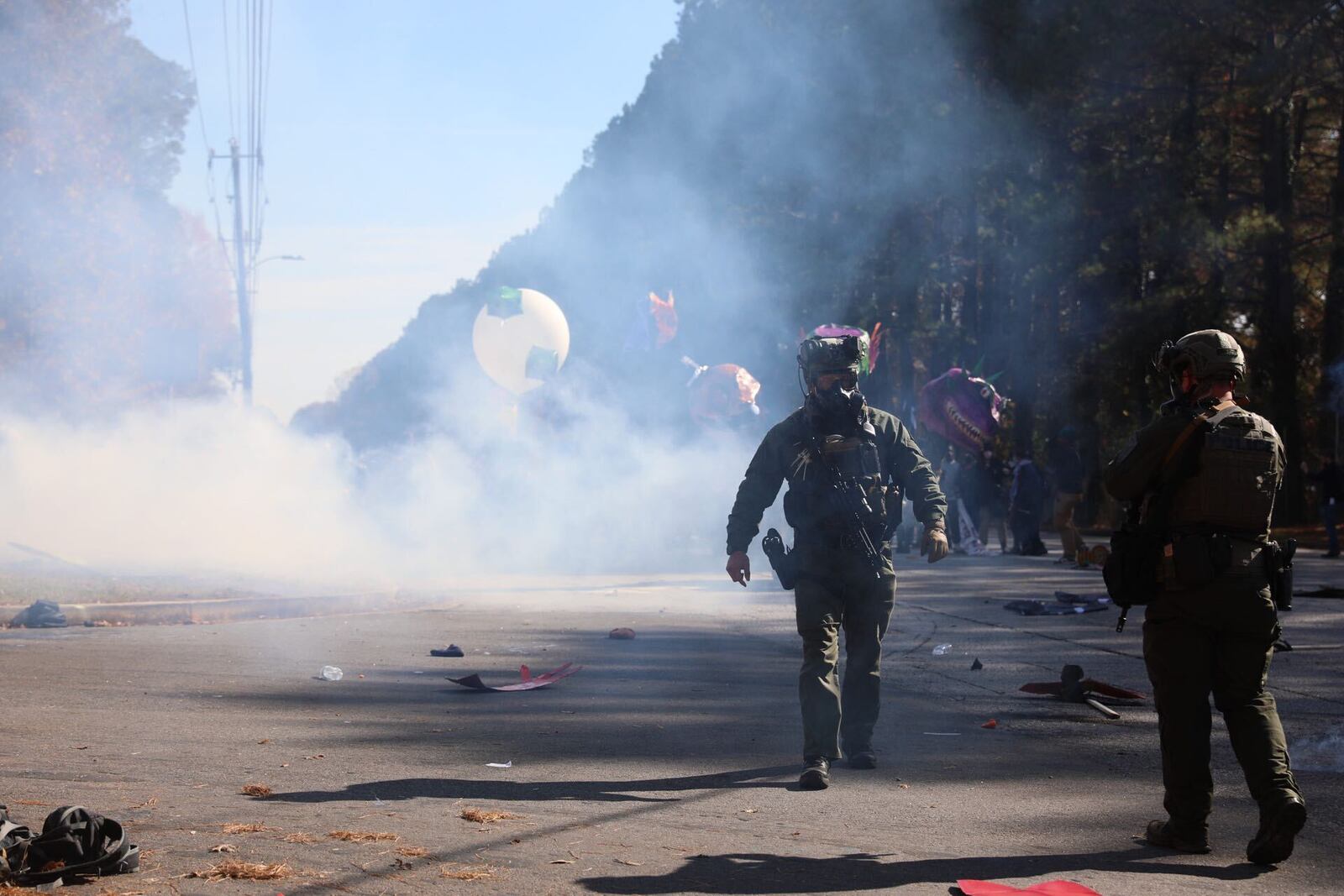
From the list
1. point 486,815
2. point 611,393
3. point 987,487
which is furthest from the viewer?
point 611,393

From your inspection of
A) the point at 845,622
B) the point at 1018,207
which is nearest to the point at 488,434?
the point at 1018,207

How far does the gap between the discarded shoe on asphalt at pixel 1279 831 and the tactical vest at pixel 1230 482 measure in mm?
779

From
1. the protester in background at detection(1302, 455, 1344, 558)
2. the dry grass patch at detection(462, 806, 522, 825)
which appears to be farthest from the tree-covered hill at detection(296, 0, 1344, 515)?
the dry grass patch at detection(462, 806, 522, 825)

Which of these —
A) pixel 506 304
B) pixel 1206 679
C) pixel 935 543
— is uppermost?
pixel 506 304

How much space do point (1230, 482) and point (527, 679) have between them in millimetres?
4878

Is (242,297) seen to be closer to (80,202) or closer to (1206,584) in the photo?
(80,202)

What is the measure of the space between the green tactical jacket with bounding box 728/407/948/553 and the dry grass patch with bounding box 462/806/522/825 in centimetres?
142

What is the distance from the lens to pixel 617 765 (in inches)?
237

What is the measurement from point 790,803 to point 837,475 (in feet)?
4.18

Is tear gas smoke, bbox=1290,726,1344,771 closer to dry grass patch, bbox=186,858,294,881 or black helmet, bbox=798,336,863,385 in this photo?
black helmet, bbox=798,336,863,385

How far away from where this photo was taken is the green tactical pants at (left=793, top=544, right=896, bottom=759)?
221 inches

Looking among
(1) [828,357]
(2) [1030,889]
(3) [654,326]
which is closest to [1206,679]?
(2) [1030,889]

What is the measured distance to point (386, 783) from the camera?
18.3 ft

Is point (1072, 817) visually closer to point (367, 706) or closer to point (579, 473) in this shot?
point (367, 706)
